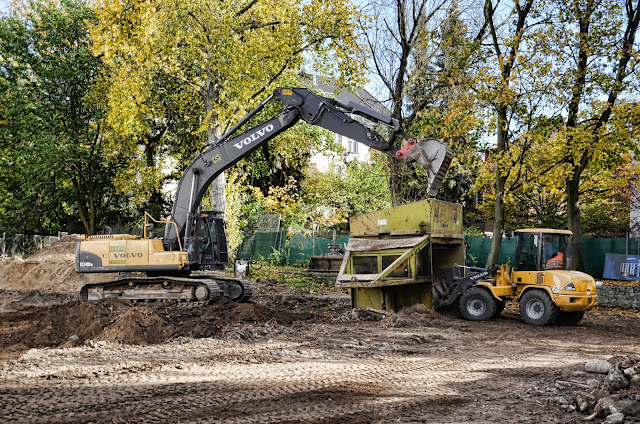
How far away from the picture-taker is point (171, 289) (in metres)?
13.1

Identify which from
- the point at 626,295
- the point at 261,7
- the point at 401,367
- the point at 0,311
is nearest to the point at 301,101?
the point at 401,367

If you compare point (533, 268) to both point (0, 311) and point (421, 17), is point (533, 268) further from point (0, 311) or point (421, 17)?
point (421, 17)

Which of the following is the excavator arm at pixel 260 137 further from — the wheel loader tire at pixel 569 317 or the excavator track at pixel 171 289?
the wheel loader tire at pixel 569 317

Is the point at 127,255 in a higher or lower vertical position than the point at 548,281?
higher

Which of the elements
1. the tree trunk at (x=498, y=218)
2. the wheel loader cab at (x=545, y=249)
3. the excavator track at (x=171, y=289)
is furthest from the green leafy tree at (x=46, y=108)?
the wheel loader cab at (x=545, y=249)

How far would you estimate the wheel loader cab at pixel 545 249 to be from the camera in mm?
12680

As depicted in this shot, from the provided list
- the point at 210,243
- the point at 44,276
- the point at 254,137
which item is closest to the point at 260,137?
the point at 254,137

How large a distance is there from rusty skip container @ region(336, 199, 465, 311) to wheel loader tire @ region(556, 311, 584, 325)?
7.37 ft

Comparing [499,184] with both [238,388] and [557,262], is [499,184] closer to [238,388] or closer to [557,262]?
[557,262]

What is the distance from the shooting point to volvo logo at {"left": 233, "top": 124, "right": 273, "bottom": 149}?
12.9 metres

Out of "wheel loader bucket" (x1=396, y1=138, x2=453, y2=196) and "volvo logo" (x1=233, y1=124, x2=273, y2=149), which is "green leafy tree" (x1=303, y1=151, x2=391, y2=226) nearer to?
"volvo logo" (x1=233, y1=124, x2=273, y2=149)

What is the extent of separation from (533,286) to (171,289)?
23.5 feet

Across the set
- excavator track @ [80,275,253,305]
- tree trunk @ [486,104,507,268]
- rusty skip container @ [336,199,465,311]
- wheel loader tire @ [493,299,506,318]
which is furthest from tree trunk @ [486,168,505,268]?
excavator track @ [80,275,253,305]

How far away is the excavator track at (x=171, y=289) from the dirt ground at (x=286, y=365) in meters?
0.24
